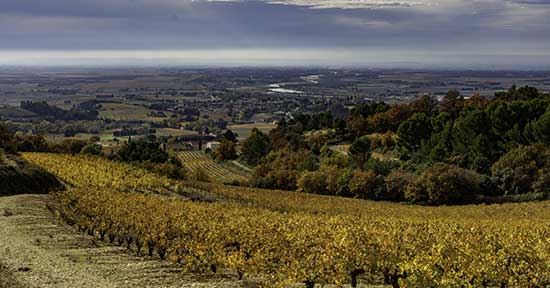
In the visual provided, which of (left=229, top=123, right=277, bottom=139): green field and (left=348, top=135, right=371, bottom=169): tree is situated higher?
(left=348, top=135, right=371, bottom=169): tree

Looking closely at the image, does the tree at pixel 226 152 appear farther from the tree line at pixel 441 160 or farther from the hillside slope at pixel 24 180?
the hillside slope at pixel 24 180

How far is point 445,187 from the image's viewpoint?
4312cm

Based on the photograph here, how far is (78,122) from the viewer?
14162 cm

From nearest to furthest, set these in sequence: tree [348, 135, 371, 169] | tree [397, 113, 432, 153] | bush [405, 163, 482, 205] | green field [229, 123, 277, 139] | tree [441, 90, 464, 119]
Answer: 1. bush [405, 163, 482, 205]
2. tree [397, 113, 432, 153]
3. tree [348, 135, 371, 169]
4. tree [441, 90, 464, 119]
5. green field [229, 123, 277, 139]

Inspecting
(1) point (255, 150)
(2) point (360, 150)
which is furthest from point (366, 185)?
(1) point (255, 150)

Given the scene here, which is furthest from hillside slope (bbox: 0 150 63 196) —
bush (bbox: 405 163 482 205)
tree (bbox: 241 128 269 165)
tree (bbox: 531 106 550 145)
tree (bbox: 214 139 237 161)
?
tree (bbox: 214 139 237 161)

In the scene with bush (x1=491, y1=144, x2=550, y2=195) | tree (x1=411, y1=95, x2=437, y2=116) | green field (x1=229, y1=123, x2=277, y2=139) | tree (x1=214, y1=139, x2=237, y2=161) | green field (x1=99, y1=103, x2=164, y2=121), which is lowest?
green field (x1=229, y1=123, x2=277, y2=139)

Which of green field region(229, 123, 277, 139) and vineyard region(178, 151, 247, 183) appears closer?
vineyard region(178, 151, 247, 183)

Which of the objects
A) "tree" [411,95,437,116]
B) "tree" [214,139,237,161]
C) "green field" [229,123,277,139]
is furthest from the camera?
"green field" [229,123,277,139]

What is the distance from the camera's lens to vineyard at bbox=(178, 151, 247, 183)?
215 ft

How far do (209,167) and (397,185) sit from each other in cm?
3600

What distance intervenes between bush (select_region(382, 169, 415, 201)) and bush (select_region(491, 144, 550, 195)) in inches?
284

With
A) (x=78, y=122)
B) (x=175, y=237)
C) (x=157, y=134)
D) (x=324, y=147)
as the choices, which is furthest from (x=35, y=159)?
(x=78, y=122)

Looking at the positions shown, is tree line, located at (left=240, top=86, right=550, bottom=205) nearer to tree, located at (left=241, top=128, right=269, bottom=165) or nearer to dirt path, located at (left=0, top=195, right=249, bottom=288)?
tree, located at (left=241, top=128, right=269, bottom=165)
